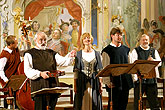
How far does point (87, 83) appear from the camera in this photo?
5.92m

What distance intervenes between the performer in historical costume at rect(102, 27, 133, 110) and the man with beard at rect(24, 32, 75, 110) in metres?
1.03

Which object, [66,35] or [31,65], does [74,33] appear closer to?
[66,35]

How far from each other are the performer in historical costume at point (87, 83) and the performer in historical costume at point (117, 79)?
23 centimetres

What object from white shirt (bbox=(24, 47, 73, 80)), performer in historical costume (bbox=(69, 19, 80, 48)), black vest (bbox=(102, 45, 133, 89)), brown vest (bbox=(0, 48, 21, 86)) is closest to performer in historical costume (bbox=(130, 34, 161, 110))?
black vest (bbox=(102, 45, 133, 89))

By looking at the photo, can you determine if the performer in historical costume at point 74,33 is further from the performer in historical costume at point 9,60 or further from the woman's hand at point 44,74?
the woman's hand at point 44,74

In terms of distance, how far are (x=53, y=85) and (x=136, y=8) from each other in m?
5.44

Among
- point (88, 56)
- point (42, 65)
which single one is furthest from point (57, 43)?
point (42, 65)

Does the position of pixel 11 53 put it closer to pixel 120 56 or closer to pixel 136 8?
pixel 120 56

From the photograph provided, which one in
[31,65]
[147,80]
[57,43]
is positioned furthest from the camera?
[57,43]

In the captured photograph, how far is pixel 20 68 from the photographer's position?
Answer: 250 inches

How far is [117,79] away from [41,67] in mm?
1561

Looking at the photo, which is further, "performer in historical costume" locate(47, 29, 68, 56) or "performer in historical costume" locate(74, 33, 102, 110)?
"performer in historical costume" locate(47, 29, 68, 56)

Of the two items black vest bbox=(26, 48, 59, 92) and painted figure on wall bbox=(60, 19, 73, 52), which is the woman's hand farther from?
painted figure on wall bbox=(60, 19, 73, 52)

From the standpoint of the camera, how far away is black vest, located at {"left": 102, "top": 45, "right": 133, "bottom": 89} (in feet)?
19.8
